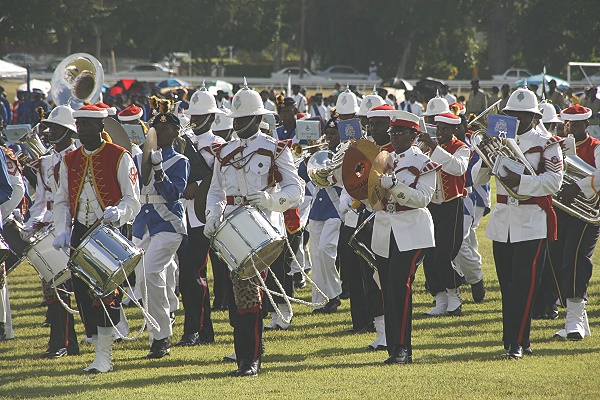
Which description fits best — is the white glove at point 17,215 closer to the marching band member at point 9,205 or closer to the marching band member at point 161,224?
the marching band member at point 9,205

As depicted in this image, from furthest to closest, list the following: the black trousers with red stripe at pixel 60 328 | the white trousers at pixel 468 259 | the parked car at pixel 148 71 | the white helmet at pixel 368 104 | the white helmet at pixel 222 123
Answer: the parked car at pixel 148 71 → the white trousers at pixel 468 259 → the white helmet at pixel 368 104 → the white helmet at pixel 222 123 → the black trousers with red stripe at pixel 60 328

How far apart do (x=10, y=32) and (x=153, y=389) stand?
5940cm

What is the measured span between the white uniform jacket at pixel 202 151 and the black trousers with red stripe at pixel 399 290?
2.42 m

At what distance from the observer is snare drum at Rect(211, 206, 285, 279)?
8.02 meters

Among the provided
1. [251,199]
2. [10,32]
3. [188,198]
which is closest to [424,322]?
[188,198]

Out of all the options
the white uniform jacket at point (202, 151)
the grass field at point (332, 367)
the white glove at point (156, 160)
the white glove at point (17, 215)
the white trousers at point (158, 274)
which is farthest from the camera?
the white glove at point (17, 215)

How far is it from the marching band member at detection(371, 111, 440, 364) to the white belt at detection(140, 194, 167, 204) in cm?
209

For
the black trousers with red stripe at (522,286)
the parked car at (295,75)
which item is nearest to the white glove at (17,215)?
the black trousers with red stripe at (522,286)

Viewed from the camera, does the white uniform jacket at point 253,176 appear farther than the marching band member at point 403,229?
No

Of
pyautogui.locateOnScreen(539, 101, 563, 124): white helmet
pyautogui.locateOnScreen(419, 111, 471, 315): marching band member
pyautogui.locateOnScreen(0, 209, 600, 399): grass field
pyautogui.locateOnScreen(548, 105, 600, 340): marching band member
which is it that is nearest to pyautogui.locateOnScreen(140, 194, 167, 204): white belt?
pyautogui.locateOnScreen(0, 209, 600, 399): grass field

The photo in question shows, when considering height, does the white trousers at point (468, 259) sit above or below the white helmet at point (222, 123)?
below

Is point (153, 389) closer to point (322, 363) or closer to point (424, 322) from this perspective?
point (322, 363)

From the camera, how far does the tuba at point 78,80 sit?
623 inches

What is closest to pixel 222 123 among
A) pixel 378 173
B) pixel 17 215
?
pixel 17 215
